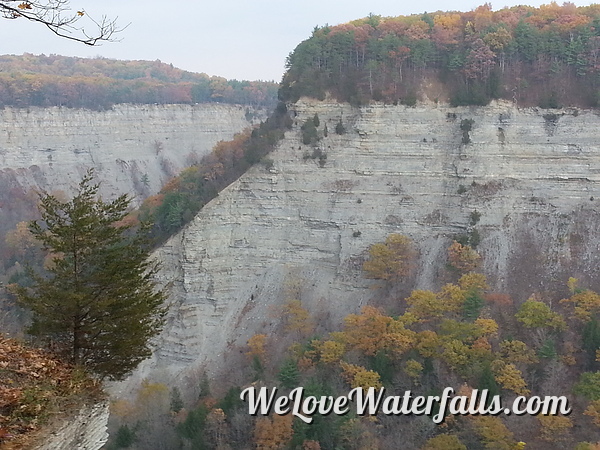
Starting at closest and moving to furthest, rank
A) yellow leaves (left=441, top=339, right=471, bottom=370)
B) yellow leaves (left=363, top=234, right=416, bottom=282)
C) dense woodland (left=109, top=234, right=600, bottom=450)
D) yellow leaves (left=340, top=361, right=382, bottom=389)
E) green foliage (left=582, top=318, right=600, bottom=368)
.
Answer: dense woodland (left=109, top=234, right=600, bottom=450)
yellow leaves (left=340, top=361, right=382, bottom=389)
green foliage (left=582, top=318, right=600, bottom=368)
yellow leaves (left=441, top=339, right=471, bottom=370)
yellow leaves (left=363, top=234, right=416, bottom=282)

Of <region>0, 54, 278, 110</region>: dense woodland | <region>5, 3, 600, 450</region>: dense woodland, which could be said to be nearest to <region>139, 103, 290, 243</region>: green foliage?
<region>5, 3, 600, 450</region>: dense woodland

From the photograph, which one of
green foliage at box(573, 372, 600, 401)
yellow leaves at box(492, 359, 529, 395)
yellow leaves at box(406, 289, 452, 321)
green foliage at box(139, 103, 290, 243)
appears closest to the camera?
green foliage at box(573, 372, 600, 401)

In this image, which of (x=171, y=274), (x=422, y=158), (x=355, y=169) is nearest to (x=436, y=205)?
(x=422, y=158)

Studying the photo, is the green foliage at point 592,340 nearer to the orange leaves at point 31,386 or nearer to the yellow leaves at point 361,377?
the yellow leaves at point 361,377

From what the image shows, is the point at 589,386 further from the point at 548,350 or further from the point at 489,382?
the point at 489,382

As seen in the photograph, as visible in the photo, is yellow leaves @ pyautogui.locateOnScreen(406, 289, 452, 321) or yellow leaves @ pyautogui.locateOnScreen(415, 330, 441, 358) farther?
yellow leaves @ pyautogui.locateOnScreen(406, 289, 452, 321)

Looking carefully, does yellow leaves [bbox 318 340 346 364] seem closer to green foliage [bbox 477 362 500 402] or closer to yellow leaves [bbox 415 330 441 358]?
yellow leaves [bbox 415 330 441 358]

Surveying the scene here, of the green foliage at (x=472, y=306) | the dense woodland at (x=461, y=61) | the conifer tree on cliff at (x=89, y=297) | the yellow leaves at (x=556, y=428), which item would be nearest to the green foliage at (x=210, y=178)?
the dense woodland at (x=461, y=61)
